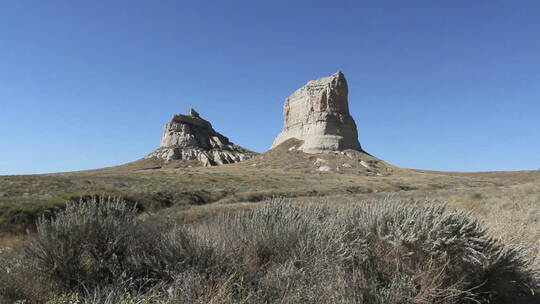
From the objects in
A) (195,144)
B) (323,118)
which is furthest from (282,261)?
(195,144)

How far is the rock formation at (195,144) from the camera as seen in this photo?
10606 centimetres

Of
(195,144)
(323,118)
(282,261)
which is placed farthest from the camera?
(195,144)

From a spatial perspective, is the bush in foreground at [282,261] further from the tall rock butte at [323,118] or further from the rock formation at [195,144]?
the rock formation at [195,144]

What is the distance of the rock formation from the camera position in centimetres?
10606

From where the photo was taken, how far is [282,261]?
4023mm

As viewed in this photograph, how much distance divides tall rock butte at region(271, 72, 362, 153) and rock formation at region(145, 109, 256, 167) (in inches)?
884

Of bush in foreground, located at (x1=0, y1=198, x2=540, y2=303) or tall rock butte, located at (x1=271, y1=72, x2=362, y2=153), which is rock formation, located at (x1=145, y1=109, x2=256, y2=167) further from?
bush in foreground, located at (x1=0, y1=198, x2=540, y2=303)

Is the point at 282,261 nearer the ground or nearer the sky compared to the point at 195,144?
nearer the ground

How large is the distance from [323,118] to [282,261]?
82845mm

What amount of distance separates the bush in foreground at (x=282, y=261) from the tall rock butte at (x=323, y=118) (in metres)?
77.5

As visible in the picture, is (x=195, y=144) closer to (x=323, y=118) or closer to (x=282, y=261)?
(x=323, y=118)

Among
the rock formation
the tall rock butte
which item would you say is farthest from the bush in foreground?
the rock formation

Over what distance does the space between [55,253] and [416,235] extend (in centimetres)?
445

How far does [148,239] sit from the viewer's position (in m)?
4.35
